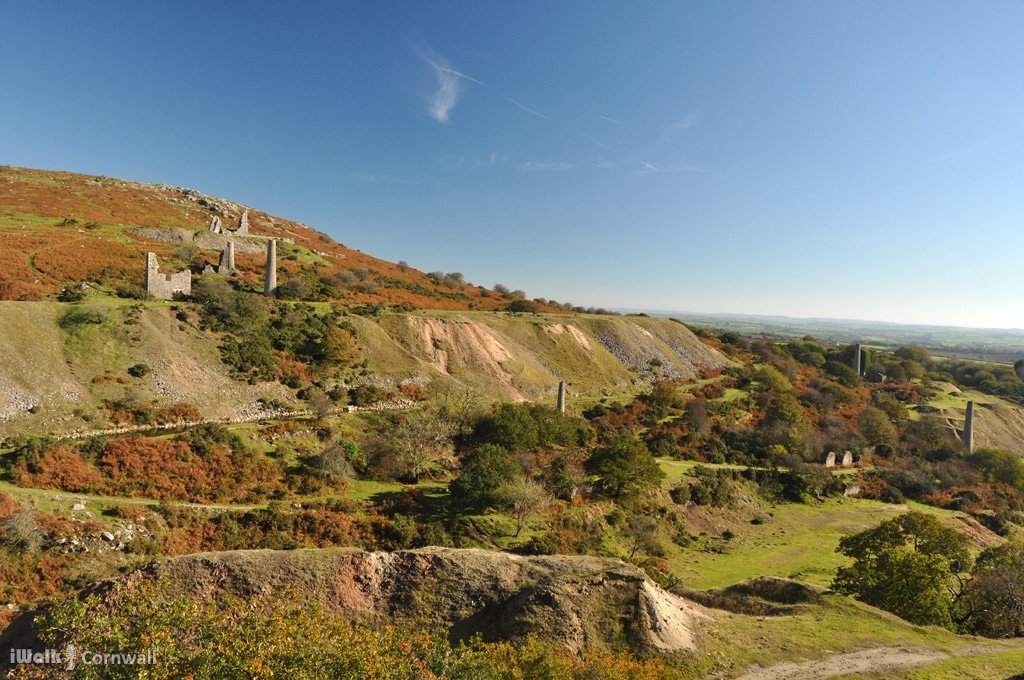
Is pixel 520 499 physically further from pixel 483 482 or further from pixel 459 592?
pixel 459 592

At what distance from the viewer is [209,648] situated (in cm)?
906

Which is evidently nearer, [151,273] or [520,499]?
[520,499]

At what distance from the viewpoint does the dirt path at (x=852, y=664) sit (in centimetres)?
1525

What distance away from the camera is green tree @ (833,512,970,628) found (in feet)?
68.0

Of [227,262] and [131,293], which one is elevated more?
[227,262]

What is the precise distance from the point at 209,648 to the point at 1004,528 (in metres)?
Answer: 59.6

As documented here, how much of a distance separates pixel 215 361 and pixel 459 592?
3110 centimetres

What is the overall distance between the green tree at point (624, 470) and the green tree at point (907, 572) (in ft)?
39.4

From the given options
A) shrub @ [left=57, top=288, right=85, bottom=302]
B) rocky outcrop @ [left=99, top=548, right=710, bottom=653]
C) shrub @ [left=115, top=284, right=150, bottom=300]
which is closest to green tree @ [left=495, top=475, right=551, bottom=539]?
rocky outcrop @ [left=99, top=548, right=710, bottom=653]

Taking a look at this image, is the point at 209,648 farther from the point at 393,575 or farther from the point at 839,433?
the point at 839,433

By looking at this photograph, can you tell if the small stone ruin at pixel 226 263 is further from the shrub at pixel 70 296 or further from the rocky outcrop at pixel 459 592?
the rocky outcrop at pixel 459 592

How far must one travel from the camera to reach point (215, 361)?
122ft

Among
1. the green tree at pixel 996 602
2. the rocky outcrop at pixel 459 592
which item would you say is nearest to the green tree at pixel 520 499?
the rocky outcrop at pixel 459 592

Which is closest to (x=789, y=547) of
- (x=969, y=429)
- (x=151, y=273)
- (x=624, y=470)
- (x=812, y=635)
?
(x=624, y=470)
